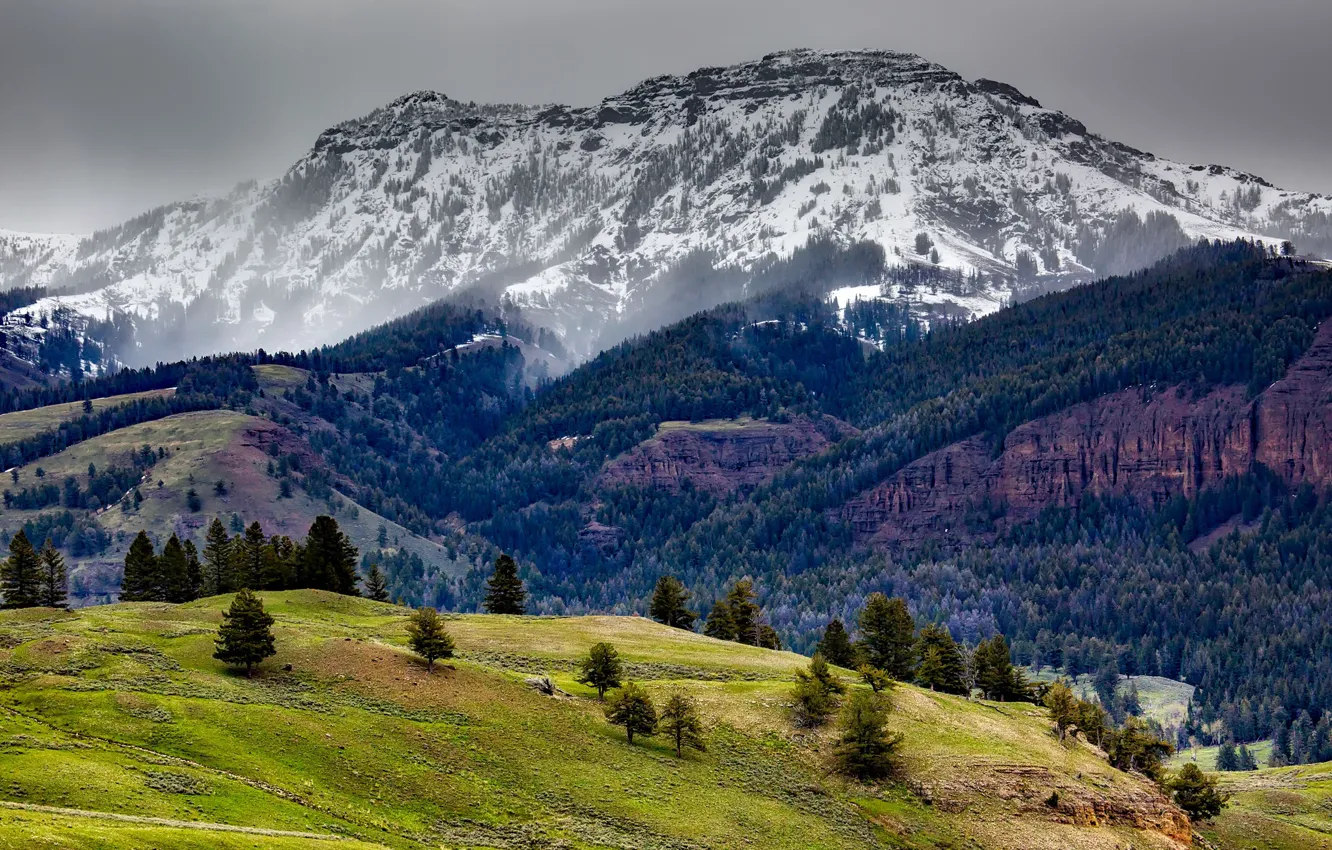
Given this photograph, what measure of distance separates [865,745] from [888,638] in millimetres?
41902

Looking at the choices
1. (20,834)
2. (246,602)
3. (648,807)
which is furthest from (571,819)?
(20,834)

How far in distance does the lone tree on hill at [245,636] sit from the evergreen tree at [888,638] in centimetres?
7088

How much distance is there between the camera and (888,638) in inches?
6673

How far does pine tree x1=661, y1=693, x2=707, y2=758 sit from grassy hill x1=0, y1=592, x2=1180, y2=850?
175cm

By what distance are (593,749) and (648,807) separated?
36.7 feet

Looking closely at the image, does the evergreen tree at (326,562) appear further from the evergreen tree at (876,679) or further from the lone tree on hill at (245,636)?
the evergreen tree at (876,679)

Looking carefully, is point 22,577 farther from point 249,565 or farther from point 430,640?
point 430,640

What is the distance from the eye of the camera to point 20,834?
71375 millimetres

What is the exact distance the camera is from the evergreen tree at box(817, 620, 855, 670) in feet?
569

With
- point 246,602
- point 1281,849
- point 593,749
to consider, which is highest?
point 246,602

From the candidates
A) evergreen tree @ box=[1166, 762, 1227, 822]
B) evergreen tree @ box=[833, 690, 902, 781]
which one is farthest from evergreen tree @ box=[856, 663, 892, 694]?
evergreen tree @ box=[1166, 762, 1227, 822]

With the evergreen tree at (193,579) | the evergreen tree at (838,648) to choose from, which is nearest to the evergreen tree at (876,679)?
the evergreen tree at (838,648)

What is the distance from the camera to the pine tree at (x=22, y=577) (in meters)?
159

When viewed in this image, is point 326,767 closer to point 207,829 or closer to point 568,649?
point 207,829
